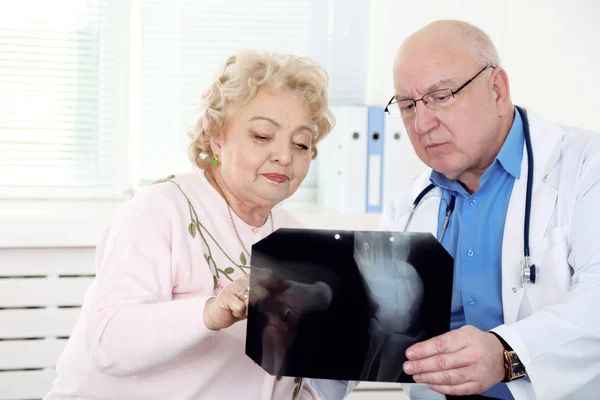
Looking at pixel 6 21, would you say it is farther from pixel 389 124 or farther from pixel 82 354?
pixel 82 354

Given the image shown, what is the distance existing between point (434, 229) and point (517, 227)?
236 mm

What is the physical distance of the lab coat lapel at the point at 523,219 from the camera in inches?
59.0

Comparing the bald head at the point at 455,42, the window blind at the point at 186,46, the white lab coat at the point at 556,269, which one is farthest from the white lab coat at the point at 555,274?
the window blind at the point at 186,46

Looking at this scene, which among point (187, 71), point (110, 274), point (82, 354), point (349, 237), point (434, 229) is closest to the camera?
point (349, 237)

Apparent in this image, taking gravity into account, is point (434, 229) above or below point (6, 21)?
below

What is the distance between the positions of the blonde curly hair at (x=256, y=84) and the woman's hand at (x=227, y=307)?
1.38 feet

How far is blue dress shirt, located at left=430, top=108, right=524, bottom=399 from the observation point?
160 cm

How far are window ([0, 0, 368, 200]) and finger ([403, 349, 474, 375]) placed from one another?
199 cm

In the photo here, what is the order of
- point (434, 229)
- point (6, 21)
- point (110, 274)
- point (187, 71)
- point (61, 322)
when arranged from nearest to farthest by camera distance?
point (110, 274), point (434, 229), point (61, 322), point (6, 21), point (187, 71)

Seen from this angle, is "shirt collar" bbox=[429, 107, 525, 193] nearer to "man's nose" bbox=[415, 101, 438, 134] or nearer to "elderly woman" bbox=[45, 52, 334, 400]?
"man's nose" bbox=[415, 101, 438, 134]

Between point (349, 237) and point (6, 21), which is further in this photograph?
point (6, 21)

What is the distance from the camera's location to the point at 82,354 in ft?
4.77

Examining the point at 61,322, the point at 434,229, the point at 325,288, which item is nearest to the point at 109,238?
the point at 325,288

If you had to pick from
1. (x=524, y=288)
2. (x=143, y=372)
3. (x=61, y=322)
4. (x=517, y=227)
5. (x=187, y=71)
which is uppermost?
(x=187, y=71)
